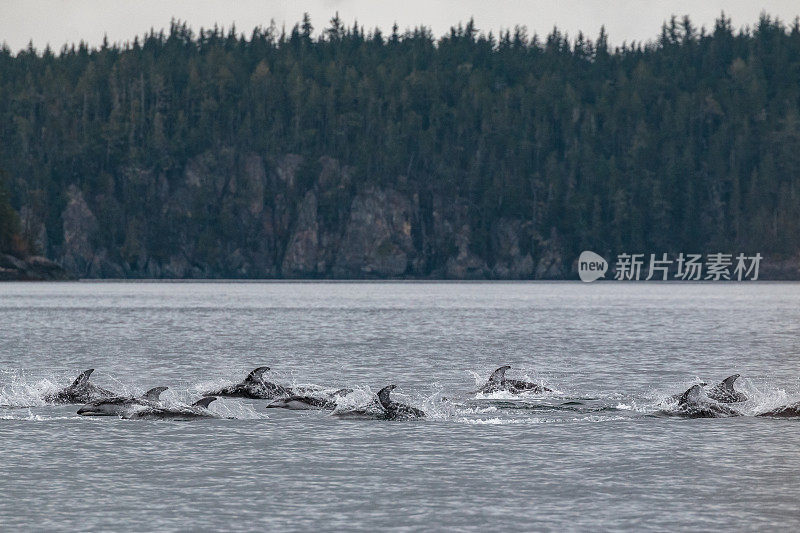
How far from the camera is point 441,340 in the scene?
73.6 meters

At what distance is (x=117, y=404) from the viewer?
3412 cm

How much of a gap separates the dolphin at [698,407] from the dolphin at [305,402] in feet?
32.9

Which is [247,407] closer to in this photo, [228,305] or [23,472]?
[23,472]

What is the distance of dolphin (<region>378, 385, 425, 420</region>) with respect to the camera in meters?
32.8

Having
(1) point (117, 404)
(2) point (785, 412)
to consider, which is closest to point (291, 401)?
(1) point (117, 404)

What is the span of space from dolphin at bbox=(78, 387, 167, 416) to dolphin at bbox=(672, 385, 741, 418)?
14992mm

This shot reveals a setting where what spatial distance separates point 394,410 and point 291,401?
4.28 meters

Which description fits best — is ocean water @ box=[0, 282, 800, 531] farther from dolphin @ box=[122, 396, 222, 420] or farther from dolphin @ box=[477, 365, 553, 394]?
dolphin @ box=[122, 396, 222, 420]

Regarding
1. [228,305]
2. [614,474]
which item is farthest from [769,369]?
[228,305]

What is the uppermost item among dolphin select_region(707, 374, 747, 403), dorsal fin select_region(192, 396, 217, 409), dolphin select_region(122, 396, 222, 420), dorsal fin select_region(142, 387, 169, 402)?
dolphin select_region(707, 374, 747, 403)

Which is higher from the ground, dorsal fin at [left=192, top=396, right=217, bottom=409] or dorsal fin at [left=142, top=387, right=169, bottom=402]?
dorsal fin at [left=142, top=387, right=169, bottom=402]

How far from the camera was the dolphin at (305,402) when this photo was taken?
35475 mm

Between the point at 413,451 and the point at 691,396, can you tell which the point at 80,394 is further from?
the point at 691,396

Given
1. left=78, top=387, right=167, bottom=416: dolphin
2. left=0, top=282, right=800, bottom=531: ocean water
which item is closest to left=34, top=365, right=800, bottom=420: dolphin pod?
left=78, top=387, right=167, bottom=416: dolphin
